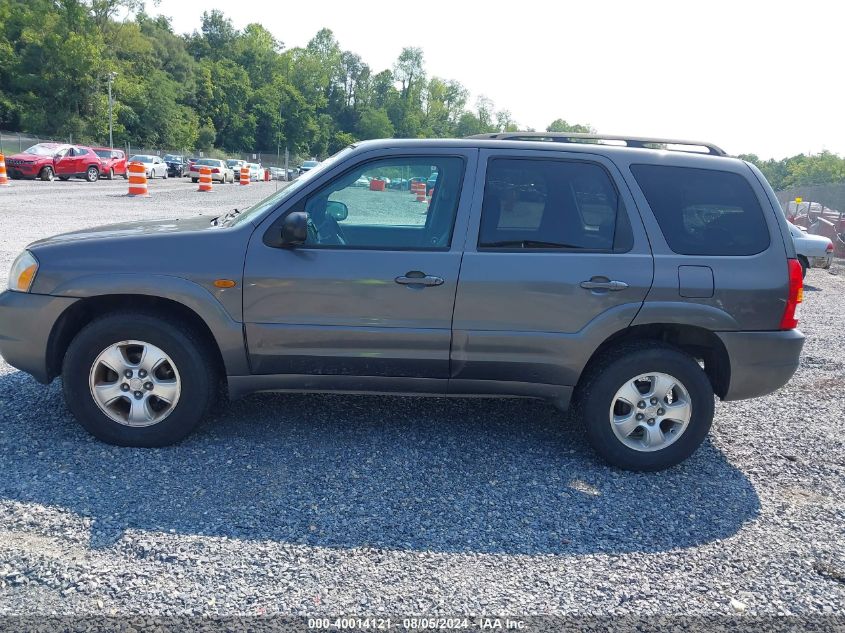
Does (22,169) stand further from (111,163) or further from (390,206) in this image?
(390,206)

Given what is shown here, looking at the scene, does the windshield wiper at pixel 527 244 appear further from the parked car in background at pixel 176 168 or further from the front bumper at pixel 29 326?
the parked car in background at pixel 176 168

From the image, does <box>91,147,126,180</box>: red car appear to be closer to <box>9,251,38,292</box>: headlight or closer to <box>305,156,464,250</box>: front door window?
<box>9,251,38,292</box>: headlight

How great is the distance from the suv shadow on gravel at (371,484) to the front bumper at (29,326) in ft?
1.50

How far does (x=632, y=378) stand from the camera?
12.9ft

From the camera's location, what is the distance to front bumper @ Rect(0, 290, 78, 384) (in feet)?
12.6

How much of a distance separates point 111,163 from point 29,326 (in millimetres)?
33688

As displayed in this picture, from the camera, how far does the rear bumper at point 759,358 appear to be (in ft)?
12.9

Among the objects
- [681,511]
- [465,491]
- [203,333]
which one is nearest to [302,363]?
[203,333]

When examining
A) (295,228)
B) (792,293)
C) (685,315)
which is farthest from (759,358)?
(295,228)

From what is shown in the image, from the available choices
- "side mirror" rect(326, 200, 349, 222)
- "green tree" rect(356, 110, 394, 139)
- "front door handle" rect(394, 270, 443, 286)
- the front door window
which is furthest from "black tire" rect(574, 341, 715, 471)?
"green tree" rect(356, 110, 394, 139)

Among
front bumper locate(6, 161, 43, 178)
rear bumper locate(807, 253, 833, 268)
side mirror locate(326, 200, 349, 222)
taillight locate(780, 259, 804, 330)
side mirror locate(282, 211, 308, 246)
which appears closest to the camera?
side mirror locate(282, 211, 308, 246)

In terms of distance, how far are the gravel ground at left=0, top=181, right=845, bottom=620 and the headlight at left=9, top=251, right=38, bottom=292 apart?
2.86 feet

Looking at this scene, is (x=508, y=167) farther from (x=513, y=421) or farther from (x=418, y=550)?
(x=418, y=550)

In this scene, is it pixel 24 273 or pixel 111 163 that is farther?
pixel 111 163
